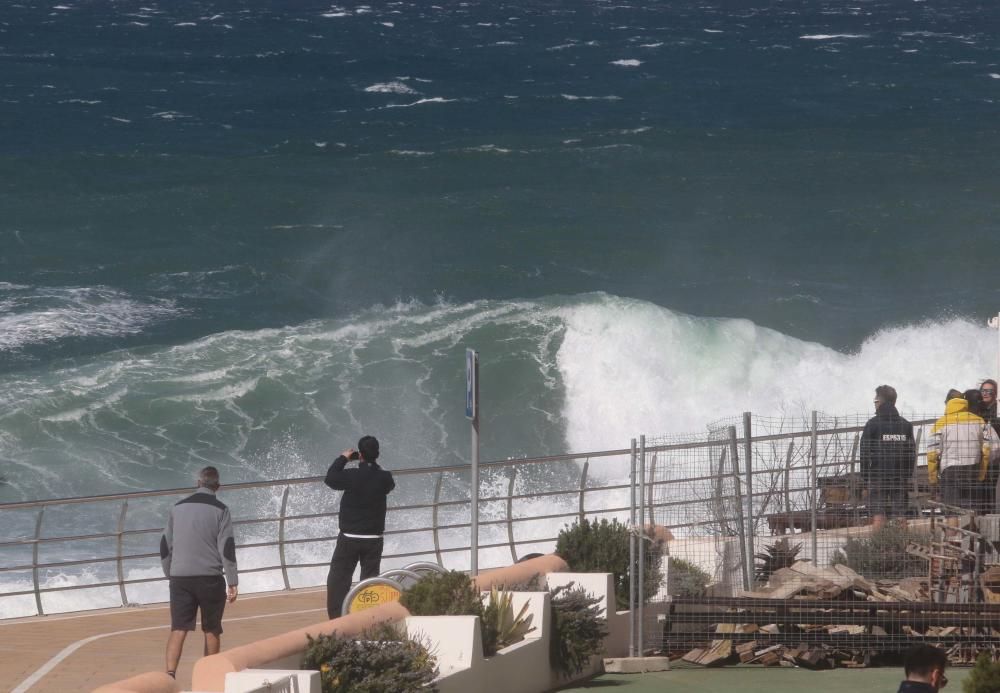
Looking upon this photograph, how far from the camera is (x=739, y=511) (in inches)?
511

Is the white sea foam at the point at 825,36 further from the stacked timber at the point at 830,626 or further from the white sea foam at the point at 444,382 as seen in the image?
the stacked timber at the point at 830,626

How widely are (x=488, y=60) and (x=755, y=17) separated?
594 inches

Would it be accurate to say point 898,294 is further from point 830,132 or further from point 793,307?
point 830,132

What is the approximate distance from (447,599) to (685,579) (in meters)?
3.00

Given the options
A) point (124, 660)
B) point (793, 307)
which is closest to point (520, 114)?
point (793, 307)

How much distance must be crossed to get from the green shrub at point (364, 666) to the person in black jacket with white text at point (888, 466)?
5.08 m

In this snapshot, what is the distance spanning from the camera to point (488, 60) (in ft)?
193

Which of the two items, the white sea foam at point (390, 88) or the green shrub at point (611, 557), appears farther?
the white sea foam at point (390, 88)

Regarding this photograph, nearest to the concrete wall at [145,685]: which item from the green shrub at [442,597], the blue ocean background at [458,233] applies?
the green shrub at [442,597]

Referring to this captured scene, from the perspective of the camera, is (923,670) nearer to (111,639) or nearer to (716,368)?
(111,639)

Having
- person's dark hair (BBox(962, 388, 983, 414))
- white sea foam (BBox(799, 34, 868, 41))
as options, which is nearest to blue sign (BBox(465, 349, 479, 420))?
person's dark hair (BBox(962, 388, 983, 414))

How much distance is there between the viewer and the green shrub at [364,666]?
29.4ft

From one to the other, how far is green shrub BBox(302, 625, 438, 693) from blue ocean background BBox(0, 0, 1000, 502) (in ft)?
64.9

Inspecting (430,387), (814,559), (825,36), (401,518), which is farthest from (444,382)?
(825,36)
